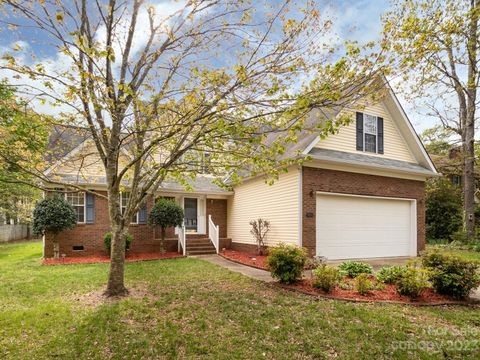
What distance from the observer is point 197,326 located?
4.97 meters

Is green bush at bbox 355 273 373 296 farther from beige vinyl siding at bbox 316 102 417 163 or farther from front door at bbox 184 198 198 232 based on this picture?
front door at bbox 184 198 198 232

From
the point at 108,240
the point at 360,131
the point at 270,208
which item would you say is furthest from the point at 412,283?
the point at 108,240

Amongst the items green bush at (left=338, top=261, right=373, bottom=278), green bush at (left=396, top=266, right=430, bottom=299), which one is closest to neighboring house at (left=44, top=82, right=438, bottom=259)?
green bush at (left=338, top=261, right=373, bottom=278)

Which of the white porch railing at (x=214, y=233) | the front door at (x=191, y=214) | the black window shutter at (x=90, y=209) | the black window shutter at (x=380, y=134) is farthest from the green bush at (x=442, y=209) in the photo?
the black window shutter at (x=90, y=209)

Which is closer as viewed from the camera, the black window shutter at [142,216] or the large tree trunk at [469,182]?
the black window shutter at [142,216]

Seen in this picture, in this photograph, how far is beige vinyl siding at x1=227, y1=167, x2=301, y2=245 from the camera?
1071 centimetres

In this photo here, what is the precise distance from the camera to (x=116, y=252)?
265 inches

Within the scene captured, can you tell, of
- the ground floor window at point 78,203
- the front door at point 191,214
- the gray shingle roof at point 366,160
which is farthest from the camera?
the front door at point 191,214

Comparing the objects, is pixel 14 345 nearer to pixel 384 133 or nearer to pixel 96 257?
pixel 96 257

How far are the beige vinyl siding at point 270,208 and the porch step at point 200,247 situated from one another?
143 centimetres

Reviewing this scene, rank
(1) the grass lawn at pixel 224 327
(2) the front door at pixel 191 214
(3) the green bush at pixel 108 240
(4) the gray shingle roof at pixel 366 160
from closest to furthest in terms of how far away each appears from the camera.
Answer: (1) the grass lawn at pixel 224 327, (4) the gray shingle roof at pixel 366 160, (3) the green bush at pixel 108 240, (2) the front door at pixel 191 214

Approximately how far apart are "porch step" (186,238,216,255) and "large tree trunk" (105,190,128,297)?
687 cm

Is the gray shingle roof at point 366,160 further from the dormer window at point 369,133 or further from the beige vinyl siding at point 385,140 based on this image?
the dormer window at point 369,133

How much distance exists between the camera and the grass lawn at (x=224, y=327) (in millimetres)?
4238
